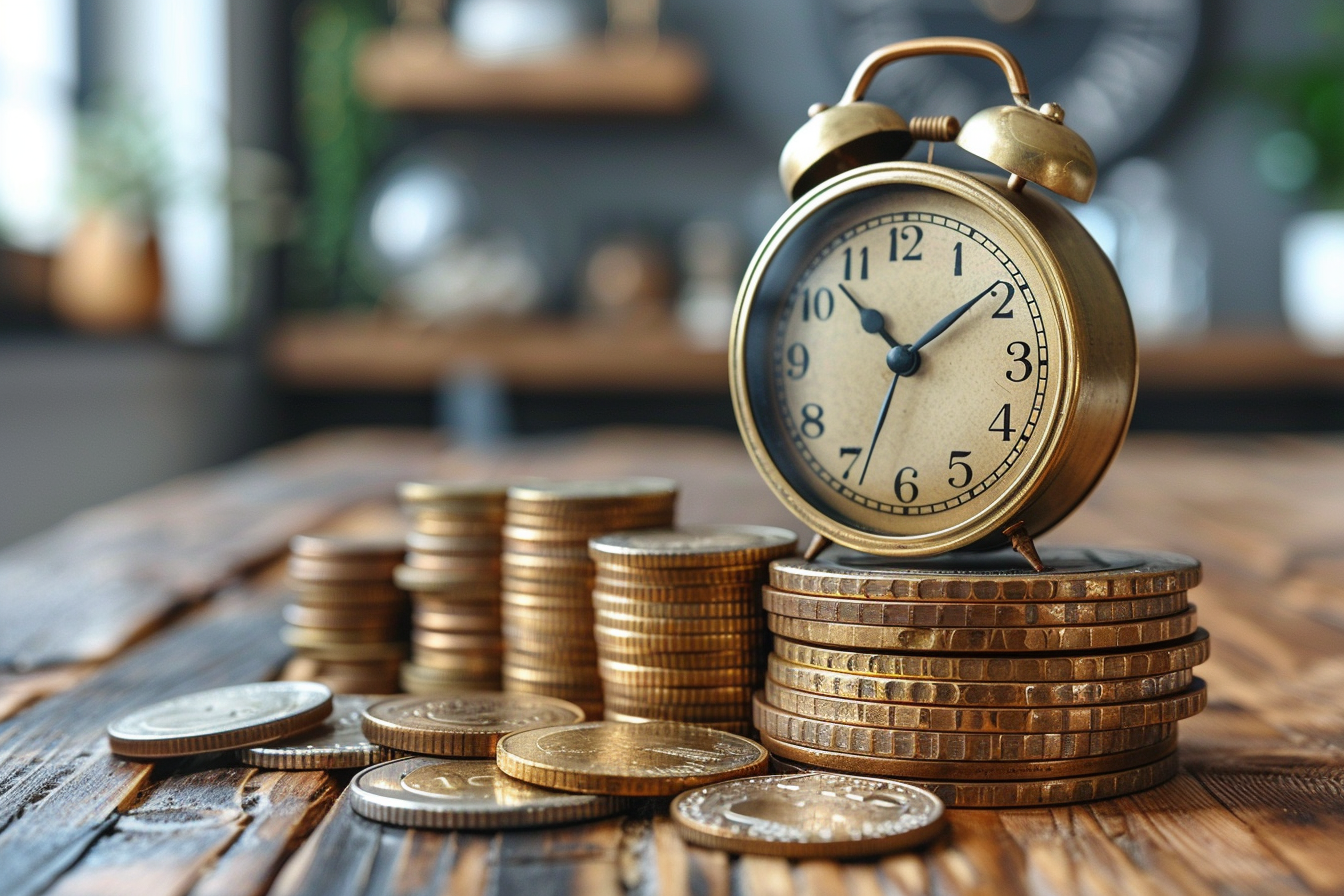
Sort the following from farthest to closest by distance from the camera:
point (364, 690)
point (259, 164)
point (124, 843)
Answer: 1. point (259, 164)
2. point (364, 690)
3. point (124, 843)

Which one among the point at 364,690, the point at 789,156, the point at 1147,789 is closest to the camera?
the point at 1147,789

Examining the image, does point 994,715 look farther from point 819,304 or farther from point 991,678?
point 819,304

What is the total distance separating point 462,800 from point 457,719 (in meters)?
0.15

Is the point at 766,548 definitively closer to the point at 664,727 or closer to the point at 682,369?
the point at 664,727

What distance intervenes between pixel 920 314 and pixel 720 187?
3.85 metres

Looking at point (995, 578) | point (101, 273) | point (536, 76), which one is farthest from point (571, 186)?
point (995, 578)

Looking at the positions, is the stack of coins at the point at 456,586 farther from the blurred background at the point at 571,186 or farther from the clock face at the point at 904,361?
the blurred background at the point at 571,186

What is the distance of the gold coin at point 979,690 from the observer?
746 millimetres

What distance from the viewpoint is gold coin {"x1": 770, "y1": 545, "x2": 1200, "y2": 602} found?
75cm

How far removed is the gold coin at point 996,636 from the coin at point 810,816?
80mm

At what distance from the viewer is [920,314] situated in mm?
872

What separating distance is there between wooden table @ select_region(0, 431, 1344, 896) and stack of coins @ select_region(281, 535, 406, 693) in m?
0.06

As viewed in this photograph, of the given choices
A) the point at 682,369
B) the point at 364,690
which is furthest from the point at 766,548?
the point at 682,369

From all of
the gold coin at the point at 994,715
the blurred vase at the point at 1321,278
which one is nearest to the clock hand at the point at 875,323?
the gold coin at the point at 994,715
